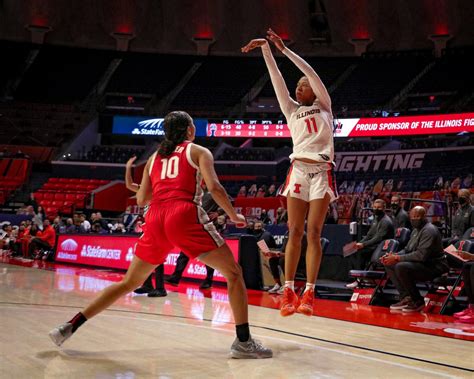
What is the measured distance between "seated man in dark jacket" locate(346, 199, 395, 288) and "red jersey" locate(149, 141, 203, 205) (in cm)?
492

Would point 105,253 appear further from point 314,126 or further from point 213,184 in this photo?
point 213,184

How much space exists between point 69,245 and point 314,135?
38.8 ft

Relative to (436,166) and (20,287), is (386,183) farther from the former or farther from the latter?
(20,287)

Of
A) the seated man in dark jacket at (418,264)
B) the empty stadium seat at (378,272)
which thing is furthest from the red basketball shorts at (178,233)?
the empty stadium seat at (378,272)

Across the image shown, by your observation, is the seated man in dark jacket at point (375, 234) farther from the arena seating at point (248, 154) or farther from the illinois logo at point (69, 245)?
the arena seating at point (248, 154)

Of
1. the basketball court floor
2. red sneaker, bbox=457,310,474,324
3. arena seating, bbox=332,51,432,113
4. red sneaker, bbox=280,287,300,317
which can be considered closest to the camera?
the basketball court floor

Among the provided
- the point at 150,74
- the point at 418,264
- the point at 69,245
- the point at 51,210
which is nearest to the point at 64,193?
the point at 51,210

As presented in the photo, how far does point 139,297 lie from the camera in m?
7.84

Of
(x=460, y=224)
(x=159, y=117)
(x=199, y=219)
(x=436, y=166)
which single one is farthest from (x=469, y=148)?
(x=199, y=219)

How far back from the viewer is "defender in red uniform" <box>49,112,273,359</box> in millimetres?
3828

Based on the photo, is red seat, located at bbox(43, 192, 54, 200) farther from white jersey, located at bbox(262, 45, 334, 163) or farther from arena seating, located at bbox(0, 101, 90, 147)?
white jersey, located at bbox(262, 45, 334, 163)

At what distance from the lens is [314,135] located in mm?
4855

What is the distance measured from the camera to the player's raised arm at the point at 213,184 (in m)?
3.79

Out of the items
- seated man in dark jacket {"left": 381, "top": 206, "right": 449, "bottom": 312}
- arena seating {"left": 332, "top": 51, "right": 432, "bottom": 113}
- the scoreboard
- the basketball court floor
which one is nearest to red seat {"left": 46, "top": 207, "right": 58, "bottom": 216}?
the scoreboard
